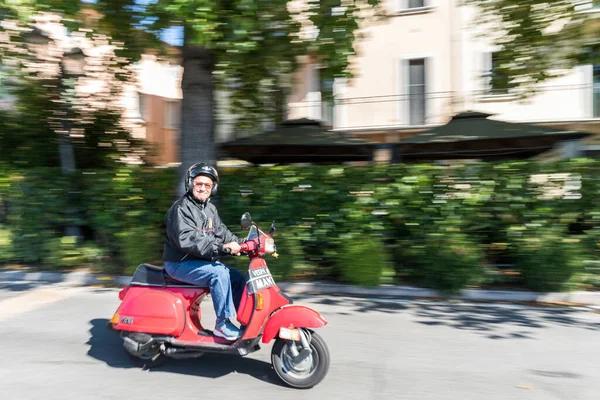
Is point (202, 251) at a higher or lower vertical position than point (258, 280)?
higher

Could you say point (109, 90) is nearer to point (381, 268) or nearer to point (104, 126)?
point (104, 126)

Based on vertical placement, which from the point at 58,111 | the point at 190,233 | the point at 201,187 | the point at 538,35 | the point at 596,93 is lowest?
the point at 190,233

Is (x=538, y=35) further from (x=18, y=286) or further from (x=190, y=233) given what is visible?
(x=18, y=286)

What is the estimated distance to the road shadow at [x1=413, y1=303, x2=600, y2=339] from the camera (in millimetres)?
5723

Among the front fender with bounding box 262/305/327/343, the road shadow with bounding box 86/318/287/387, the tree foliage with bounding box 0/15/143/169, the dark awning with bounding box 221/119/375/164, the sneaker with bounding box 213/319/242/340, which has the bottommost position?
the road shadow with bounding box 86/318/287/387

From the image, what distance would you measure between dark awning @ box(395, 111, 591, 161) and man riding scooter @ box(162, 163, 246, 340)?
4.61 meters

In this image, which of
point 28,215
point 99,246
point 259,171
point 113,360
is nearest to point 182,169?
point 259,171

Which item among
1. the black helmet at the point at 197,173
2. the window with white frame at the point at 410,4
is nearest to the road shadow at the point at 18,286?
the black helmet at the point at 197,173

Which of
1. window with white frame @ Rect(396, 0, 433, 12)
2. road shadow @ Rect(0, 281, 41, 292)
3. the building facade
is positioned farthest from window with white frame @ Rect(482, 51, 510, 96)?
road shadow @ Rect(0, 281, 41, 292)

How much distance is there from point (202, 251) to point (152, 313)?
0.75 metres

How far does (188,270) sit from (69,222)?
554cm

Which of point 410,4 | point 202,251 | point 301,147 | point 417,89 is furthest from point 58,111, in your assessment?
point 410,4

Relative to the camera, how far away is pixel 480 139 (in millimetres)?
7926

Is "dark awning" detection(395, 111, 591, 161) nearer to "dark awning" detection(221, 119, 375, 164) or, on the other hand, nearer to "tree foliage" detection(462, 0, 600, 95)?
"dark awning" detection(221, 119, 375, 164)
